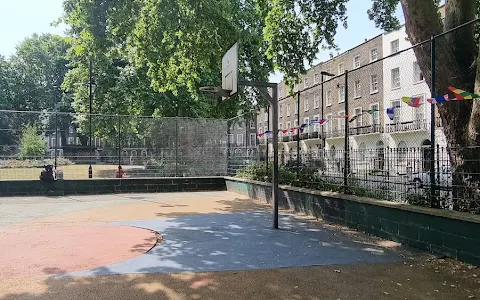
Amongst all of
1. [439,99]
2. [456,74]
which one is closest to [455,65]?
[456,74]

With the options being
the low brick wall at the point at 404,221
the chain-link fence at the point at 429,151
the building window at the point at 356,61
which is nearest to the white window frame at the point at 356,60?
the building window at the point at 356,61

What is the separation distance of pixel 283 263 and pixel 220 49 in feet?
33.6

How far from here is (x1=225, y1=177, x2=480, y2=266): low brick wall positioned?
18.3ft

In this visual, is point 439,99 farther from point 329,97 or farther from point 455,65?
point 329,97

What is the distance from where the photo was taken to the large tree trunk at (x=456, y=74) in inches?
240

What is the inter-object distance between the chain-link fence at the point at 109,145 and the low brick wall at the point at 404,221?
7627 mm

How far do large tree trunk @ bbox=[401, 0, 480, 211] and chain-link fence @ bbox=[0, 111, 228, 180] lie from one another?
35.7 ft

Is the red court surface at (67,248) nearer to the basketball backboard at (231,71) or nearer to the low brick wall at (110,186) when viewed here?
the basketball backboard at (231,71)

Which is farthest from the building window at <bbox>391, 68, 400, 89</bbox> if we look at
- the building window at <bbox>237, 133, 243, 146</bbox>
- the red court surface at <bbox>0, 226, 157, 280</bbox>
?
the red court surface at <bbox>0, 226, 157, 280</bbox>

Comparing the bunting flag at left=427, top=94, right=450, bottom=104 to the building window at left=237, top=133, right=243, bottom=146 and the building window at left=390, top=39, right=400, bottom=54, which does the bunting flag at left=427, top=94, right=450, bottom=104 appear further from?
the building window at left=390, top=39, right=400, bottom=54

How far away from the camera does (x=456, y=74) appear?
24.0 ft

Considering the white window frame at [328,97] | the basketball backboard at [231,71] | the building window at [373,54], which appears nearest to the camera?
the basketball backboard at [231,71]

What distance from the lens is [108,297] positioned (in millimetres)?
4273

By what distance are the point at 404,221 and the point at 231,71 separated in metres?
4.92
